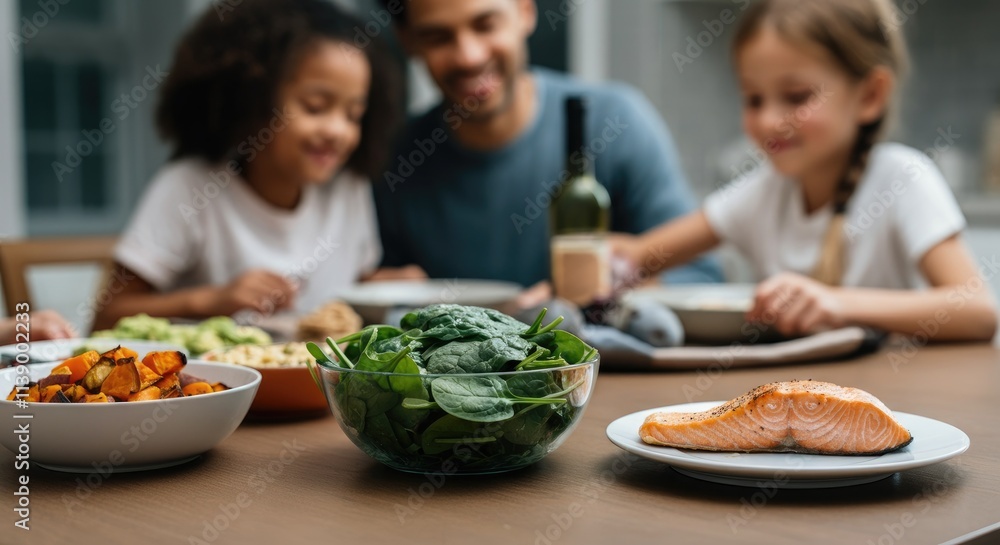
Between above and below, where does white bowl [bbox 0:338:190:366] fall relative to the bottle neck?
below

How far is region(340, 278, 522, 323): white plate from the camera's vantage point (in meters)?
1.58

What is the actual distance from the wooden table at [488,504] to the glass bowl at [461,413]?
23 millimetres

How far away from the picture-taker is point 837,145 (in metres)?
2.01

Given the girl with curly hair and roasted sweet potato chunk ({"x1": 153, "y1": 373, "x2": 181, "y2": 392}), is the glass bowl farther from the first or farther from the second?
the girl with curly hair

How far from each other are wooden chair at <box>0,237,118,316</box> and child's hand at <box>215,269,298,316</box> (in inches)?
18.2

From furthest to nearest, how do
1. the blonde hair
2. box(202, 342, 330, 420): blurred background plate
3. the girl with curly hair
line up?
the girl with curly hair < the blonde hair < box(202, 342, 330, 420): blurred background plate

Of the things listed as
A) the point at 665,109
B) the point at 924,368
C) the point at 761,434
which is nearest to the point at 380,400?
the point at 761,434

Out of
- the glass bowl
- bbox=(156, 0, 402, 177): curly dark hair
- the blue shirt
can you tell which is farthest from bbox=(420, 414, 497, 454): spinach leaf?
the blue shirt

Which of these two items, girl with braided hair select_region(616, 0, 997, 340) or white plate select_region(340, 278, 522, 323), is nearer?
white plate select_region(340, 278, 522, 323)

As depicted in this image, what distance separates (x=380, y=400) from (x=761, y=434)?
278 mm

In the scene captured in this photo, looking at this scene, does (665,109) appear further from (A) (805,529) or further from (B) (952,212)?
(A) (805,529)

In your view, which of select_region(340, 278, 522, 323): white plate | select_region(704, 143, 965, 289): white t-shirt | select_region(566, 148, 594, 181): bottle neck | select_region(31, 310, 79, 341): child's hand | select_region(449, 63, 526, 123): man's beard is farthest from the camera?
select_region(449, 63, 526, 123): man's beard

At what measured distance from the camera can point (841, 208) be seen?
2.00 metres

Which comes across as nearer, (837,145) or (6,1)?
(837,145)
